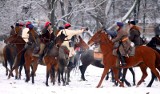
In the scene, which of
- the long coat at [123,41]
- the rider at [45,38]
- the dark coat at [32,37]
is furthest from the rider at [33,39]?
the long coat at [123,41]

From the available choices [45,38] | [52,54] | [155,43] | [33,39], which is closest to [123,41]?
[155,43]

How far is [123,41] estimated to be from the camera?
16.2 meters

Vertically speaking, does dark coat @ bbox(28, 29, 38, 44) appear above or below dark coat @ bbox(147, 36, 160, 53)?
above

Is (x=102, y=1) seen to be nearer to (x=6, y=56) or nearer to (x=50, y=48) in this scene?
(x=6, y=56)

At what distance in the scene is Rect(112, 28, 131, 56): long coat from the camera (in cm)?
1611

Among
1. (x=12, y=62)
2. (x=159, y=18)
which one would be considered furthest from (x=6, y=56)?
(x=159, y=18)

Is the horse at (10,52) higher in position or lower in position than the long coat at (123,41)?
lower

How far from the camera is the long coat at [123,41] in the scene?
52.9 feet

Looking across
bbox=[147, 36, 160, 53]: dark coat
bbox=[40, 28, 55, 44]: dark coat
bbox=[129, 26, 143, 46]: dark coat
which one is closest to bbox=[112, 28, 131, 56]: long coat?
bbox=[129, 26, 143, 46]: dark coat

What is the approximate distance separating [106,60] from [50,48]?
2434mm

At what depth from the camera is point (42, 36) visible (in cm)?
1688

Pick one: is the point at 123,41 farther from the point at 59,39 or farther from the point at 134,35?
the point at 59,39

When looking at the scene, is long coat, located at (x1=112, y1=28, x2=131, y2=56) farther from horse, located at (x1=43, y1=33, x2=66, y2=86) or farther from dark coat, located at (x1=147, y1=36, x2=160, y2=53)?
horse, located at (x1=43, y1=33, x2=66, y2=86)

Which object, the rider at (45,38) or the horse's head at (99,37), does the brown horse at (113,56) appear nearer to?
the horse's head at (99,37)
